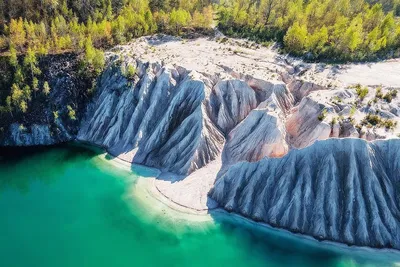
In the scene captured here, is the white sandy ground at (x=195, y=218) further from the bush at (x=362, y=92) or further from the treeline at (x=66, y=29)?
the treeline at (x=66, y=29)

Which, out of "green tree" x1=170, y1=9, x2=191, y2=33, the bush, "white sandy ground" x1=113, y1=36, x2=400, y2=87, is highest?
"green tree" x1=170, y1=9, x2=191, y2=33

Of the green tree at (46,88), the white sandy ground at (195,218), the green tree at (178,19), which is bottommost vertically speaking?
the white sandy ground at (195,218)

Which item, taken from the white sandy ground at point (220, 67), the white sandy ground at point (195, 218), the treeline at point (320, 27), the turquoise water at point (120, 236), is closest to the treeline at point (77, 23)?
the white sandy ground at point (220, 67)

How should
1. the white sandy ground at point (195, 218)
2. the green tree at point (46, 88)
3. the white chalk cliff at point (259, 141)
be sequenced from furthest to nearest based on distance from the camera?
1. the green tree at point (46, 88)
2. the white chalk cliff at point (259, 141)
3. the white sandy ground at point (195, 218)

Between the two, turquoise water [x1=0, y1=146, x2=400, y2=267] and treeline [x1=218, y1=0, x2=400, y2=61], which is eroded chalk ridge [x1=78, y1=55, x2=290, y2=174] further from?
treeline [x1=218, y1=0, x2=400, y2=61]

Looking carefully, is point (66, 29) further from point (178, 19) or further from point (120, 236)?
point (120, 236)

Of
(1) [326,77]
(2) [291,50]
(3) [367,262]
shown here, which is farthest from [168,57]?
(3) [367,262]

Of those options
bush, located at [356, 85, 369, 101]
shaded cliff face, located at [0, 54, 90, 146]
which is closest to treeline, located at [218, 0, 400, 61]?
bush, located at [356, 85, 369, 101]
